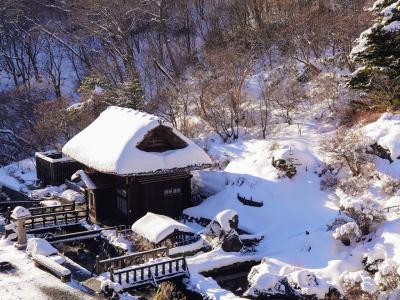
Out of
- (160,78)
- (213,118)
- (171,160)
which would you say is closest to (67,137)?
(160,78)

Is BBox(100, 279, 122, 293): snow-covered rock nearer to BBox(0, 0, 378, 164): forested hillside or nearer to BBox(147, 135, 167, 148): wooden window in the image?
BBox(147, 135, 167, 148): wooden window

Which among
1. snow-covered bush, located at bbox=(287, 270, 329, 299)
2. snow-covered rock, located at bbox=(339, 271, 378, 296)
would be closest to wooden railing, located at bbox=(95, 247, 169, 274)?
snow-covered bush, located at bbox=(287, 270, 329, 299)

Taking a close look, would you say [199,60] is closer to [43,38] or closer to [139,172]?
[43,38]

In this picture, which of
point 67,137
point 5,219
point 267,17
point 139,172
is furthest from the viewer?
point 267,17

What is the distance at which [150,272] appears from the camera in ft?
54.3

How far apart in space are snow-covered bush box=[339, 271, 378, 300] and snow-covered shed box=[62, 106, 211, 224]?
821 centimetres

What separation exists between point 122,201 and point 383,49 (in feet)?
39.1

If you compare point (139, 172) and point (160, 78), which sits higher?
point (160, 78)

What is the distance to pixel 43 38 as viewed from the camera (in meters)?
49.9

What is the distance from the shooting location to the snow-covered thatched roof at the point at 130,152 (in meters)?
21.3

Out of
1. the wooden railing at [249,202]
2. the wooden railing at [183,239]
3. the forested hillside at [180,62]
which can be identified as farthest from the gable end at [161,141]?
the forested hillside at [180,62]

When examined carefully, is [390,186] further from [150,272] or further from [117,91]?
[117,91]

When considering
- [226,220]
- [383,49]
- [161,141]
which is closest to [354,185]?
[226,220]

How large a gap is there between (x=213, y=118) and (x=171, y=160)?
23.3ft
